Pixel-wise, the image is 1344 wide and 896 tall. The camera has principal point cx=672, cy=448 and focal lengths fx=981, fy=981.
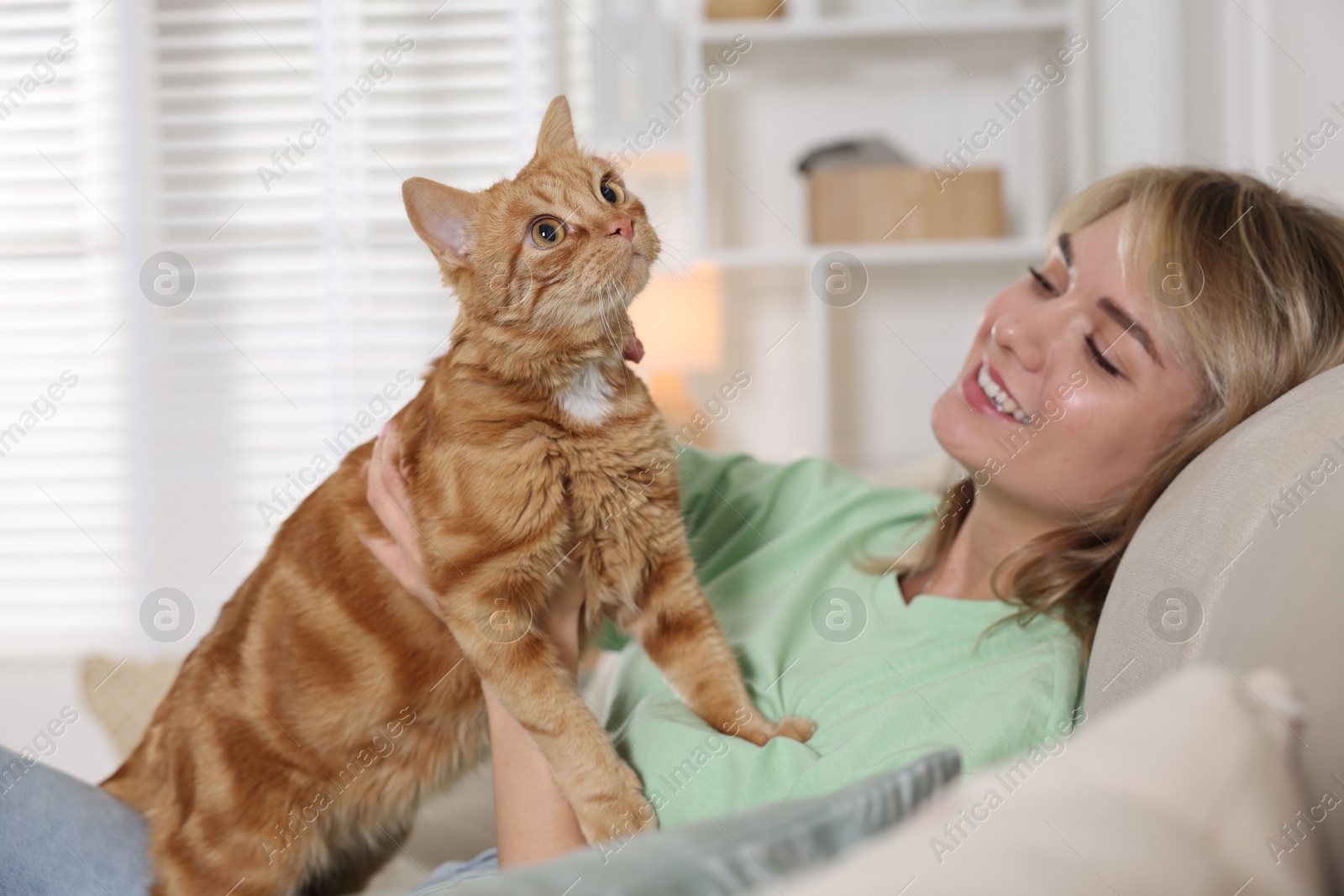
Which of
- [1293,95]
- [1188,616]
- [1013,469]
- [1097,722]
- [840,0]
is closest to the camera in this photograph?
[1097,722]

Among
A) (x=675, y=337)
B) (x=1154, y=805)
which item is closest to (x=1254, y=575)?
(x=1154, y=805)

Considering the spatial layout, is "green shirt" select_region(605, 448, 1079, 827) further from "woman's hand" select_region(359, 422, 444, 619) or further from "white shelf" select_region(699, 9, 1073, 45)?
"white shelf" select_region(699, 9, 1073, 45)

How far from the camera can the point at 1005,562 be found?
4.20 ft

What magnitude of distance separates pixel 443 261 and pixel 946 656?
0.77 m

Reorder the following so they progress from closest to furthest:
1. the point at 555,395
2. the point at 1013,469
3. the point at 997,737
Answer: the point at 997,737 < the point at 555,395 < the point at 1013,469

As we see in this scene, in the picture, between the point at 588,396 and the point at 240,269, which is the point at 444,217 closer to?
the point at 588,396

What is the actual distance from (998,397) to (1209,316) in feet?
0.90

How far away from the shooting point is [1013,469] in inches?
50.9

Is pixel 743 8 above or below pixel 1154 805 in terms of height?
above

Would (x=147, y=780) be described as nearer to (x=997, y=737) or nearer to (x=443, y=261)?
(x=443, y=261)

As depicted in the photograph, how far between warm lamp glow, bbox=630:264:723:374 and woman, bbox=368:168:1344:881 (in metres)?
1.87

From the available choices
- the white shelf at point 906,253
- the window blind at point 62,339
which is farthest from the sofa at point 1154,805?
the window blind at point 62,339

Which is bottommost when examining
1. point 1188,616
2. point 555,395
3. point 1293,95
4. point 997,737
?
point 997,737

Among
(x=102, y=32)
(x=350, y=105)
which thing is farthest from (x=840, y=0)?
(x=102, y=32)
